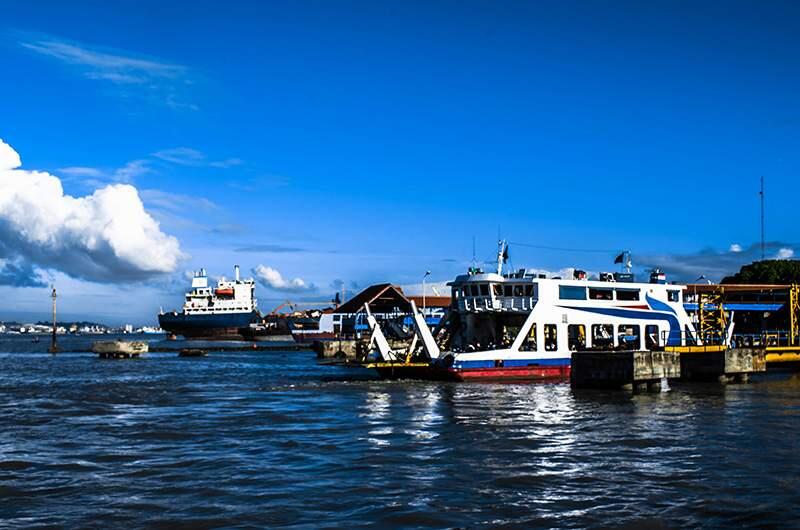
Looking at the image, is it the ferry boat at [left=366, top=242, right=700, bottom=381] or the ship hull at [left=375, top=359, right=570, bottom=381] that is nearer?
the ship hull at [left=375, top=359, right=570, bottom=381]

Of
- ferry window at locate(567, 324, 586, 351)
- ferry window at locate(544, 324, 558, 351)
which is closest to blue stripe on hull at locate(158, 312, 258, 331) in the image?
ferry window at locate(567, 324, 586, 351)

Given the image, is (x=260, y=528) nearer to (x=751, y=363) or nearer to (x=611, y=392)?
(x=611, y=392)

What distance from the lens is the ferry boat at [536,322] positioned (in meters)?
50.8

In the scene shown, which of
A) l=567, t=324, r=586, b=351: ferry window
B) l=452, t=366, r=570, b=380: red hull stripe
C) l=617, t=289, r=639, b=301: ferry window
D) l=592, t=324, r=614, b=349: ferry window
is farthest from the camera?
l=617, t=289, r=639, b=301: ferry window

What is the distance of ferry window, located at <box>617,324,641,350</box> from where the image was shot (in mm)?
56281

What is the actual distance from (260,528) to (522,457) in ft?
33.4

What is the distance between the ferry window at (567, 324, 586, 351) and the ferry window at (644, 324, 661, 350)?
471 cm

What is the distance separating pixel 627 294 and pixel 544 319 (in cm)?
821

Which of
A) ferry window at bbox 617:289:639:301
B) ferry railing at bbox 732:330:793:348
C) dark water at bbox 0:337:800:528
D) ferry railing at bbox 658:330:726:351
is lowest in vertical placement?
dark water at bbox 0:337:800:528

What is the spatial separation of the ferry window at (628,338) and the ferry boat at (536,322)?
0.43 ft

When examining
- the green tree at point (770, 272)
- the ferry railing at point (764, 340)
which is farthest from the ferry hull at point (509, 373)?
the green tree at point (770, 272)

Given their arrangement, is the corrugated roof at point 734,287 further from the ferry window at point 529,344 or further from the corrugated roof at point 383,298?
the corrugated roof at point 383,298

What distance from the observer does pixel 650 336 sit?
56.5 meters

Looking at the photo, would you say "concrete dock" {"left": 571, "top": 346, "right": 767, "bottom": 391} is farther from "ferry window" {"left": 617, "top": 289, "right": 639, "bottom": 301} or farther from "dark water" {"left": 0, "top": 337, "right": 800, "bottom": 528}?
"ferry window" {"left": 617, "top": 289, "right": 639, "bottom": 301}
